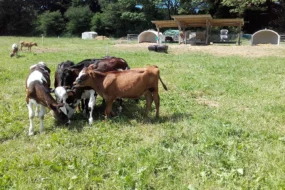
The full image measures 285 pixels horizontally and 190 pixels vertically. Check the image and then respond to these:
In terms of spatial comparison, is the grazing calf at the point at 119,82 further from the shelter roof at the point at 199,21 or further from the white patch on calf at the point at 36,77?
the shelter roof at the point at 199,21

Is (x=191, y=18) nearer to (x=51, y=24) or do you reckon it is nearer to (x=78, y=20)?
(x=78, y=20)

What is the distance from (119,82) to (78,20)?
2050 inches

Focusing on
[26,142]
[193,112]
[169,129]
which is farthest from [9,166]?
[193,112]

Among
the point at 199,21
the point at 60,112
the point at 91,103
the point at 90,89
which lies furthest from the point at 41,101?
the point at 199,21

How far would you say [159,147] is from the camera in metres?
4.88

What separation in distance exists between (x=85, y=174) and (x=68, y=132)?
188cm

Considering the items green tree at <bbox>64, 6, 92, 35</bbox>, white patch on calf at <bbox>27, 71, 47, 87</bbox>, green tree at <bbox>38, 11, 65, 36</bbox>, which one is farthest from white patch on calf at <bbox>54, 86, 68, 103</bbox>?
green tree at <bbox>38, 11, 65, 36</bbox>

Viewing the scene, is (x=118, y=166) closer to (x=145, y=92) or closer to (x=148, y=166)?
(x=148, y=166)

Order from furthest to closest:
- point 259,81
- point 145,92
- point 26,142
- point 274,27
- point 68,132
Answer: point 274,27 → point 259,81 → point 145,92 → point 68,132 → point 26,142

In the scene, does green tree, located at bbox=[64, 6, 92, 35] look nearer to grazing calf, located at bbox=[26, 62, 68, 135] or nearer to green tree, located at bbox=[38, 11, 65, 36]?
green tree, located at bbox=[38, 11, 65, 36]

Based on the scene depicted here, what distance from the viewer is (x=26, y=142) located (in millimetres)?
5395

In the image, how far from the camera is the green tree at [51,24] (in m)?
53.7

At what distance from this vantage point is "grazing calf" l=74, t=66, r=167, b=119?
6.41 meters

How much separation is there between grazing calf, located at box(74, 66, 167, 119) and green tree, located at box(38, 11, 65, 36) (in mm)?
51570
